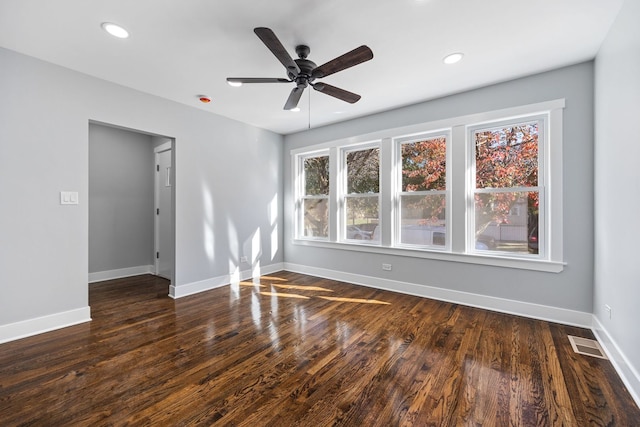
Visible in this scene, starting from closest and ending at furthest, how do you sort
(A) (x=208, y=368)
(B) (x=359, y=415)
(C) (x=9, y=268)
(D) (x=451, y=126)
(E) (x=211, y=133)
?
1. (B) (x=359, y=415)
2. (A) (x=208, y=368)
3. (C) (x=9, y=268)
4. (D) (x=451, y=126)
5. (E) (x=211, y=133)

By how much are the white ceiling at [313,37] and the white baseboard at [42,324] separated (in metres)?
2.59

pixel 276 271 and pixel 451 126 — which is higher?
pixel 451 126

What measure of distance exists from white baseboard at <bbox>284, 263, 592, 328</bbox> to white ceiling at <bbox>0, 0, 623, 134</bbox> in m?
2.59

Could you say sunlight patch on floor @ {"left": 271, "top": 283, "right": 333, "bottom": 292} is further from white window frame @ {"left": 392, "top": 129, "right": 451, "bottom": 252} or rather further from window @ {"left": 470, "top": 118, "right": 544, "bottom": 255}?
window @ {"left": 470, "top": 118, "right": 544, "bottom": 255}

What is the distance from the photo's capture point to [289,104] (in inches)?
109

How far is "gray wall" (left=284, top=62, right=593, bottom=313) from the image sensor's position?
278 centimetres

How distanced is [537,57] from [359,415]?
352cm

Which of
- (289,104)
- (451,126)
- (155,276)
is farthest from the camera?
(155,276)

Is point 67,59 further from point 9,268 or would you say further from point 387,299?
point 387,299

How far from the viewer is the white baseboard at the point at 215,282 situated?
381 cm

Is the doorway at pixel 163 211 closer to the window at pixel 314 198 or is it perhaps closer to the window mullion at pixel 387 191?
the window at pixel 314 198

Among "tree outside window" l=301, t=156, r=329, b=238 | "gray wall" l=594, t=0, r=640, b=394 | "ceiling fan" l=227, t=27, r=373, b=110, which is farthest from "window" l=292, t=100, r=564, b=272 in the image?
"ceiling fan" l=227, t=27, r=373, b=110

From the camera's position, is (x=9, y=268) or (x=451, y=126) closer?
(x=9, y=268)

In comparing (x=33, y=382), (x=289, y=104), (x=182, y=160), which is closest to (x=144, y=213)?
(x=182, y=160)
